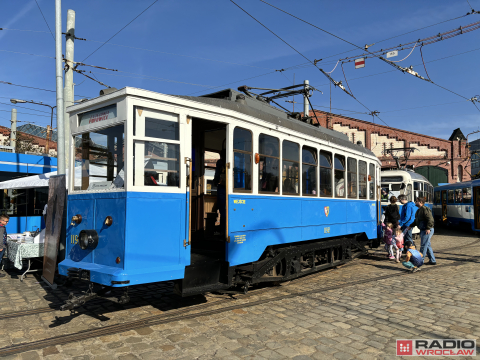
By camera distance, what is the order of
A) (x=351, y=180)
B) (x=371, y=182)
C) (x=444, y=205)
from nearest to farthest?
1. (x=351, y=180)
2. (x=371, y=182)
3. (x=444, y=205)

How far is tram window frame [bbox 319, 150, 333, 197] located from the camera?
26.1 ft

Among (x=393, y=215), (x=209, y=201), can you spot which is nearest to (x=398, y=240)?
(x=393, y=215)

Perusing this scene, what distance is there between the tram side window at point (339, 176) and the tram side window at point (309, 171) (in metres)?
1.01

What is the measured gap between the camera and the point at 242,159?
5883 mm

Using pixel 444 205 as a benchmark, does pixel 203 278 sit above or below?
below

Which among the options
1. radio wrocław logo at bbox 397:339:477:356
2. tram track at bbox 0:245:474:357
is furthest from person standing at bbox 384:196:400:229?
radio wrocław logo at bbox 397:339:477:356

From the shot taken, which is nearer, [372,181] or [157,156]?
[157,156]

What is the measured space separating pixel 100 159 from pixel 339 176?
213 inches

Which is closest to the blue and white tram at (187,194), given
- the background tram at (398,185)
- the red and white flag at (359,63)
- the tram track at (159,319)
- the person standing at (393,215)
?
the tram track at (159,319)

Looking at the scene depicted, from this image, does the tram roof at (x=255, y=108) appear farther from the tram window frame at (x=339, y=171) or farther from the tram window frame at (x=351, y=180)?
the tram window frame at (x=351, y=180)

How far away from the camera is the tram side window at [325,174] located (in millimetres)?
7953

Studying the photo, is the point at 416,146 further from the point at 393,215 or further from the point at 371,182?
the point at 393,215

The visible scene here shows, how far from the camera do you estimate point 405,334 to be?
449 cm

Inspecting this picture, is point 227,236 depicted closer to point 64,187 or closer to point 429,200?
point 64,187
